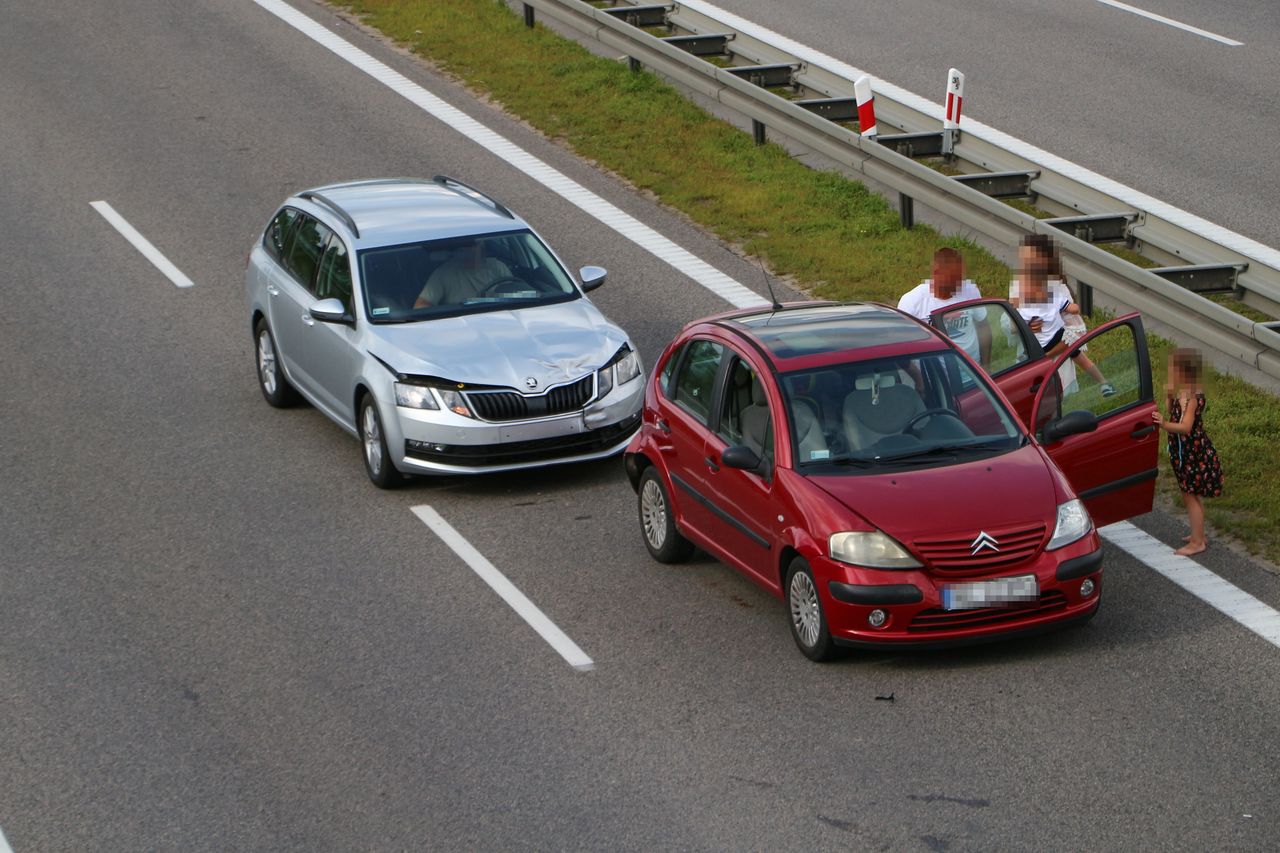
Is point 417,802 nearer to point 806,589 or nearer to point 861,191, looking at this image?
point 806,589

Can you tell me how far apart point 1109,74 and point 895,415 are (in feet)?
40.9

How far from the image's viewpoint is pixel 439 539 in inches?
444

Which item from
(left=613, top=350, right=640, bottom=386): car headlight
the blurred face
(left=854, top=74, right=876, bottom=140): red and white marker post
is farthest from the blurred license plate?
(left=854, top=74, right=876, bottom=140): red and white marker post

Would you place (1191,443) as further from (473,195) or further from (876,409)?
(473,195)

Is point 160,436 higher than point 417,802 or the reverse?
the reverse

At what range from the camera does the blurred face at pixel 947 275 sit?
447 inches

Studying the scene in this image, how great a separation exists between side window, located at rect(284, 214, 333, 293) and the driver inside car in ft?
3.30

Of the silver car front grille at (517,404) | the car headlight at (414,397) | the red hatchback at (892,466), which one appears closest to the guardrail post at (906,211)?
the silver car front grille at (517,404)

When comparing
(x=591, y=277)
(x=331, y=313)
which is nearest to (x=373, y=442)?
(x=331, y=313)

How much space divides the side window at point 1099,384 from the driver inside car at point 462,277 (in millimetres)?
4358

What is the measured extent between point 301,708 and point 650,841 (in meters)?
2.21

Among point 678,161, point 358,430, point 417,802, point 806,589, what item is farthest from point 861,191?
point 417,802

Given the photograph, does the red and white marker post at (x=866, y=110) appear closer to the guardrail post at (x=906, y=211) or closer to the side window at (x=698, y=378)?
the guardrail post at (x=906, y=211)

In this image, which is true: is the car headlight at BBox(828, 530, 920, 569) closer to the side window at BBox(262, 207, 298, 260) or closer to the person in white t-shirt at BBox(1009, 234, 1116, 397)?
the person in white t-shirt at BBox(1009, 234, 1116, 397)
